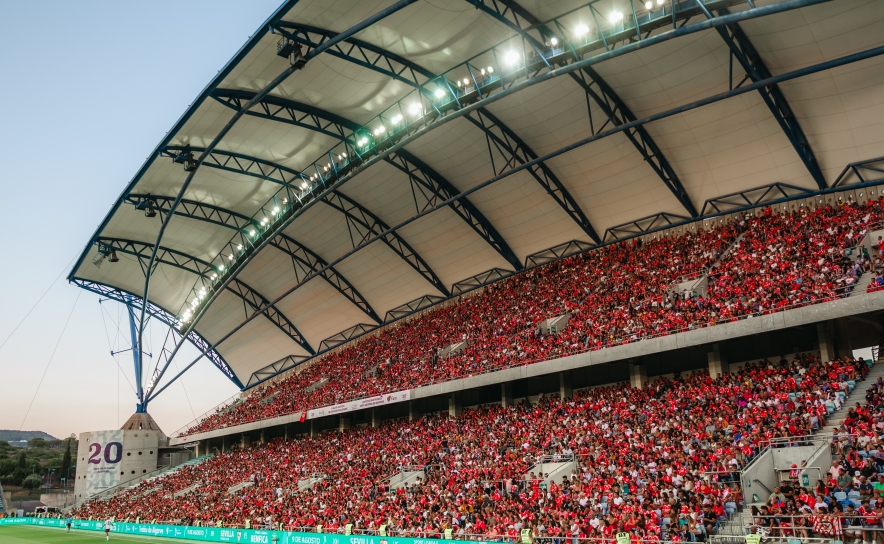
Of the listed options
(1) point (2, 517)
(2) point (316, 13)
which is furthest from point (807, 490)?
(1) point (2, 517)

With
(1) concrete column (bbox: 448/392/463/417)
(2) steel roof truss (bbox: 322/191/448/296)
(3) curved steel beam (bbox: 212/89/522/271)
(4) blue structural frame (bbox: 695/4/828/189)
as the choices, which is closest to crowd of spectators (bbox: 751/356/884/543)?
(4) blue structural frame (bbox: 695/4/828/189)

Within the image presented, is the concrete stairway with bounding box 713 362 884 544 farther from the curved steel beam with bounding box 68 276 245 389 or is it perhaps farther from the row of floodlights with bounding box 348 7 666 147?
the curved steel beam with bounding box 68 276 245 389

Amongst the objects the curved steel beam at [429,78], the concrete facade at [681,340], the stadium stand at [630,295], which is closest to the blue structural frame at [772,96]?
the stadium stand at [630,295]

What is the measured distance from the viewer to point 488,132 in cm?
3462

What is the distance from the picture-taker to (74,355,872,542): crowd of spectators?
22641 millimetres

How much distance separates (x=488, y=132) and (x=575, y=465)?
55.2 ft

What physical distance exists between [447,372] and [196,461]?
1422 inches

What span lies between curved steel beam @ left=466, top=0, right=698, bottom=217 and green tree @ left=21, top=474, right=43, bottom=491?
11888 cm

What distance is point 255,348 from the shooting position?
218 feet

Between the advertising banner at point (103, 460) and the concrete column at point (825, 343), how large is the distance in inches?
2458

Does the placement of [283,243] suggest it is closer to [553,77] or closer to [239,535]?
[239,535]

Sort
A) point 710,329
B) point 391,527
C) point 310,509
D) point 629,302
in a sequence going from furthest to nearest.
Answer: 1. point 310,509
2. point 629,302
3. point 391,527
4. point 710,329

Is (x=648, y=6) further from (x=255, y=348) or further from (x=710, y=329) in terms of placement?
(x=255, y=348)

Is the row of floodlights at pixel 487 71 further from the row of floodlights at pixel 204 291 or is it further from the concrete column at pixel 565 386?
the concrete column at pixel 565 386
